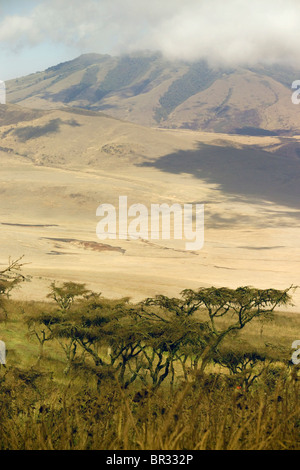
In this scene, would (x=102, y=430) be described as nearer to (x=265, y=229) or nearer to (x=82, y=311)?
(x=82, y=311)

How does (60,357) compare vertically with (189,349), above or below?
below

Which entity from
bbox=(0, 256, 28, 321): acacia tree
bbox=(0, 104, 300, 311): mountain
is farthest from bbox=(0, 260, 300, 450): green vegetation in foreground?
bbox=(0, 104, 300, 311): mountain

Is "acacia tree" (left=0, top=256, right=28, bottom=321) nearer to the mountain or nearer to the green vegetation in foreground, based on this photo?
the green vegetation in foreground

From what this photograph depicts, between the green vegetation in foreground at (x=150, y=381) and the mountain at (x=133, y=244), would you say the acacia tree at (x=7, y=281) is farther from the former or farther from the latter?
the mountain at (x=133, y=244)

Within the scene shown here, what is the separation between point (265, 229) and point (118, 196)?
52384mm

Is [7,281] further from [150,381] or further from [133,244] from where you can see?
[133,244]

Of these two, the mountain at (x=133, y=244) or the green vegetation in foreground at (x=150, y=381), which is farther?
the mountain at (x=133, y=244)

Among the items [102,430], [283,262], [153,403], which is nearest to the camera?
[102,430]

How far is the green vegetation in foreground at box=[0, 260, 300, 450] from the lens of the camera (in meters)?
5.01

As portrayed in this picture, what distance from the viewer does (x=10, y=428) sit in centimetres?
518

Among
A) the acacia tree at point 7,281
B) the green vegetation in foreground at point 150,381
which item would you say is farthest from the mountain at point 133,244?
the green vegetation in foreground at point 150,381

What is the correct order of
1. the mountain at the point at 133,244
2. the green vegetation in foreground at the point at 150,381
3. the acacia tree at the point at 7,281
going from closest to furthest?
the green vegetation in foreground at the point at 150,381 < the acacia tree at the point at 7,281 < the mountain at the point at 133,244

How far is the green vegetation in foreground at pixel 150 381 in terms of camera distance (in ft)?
16.4
